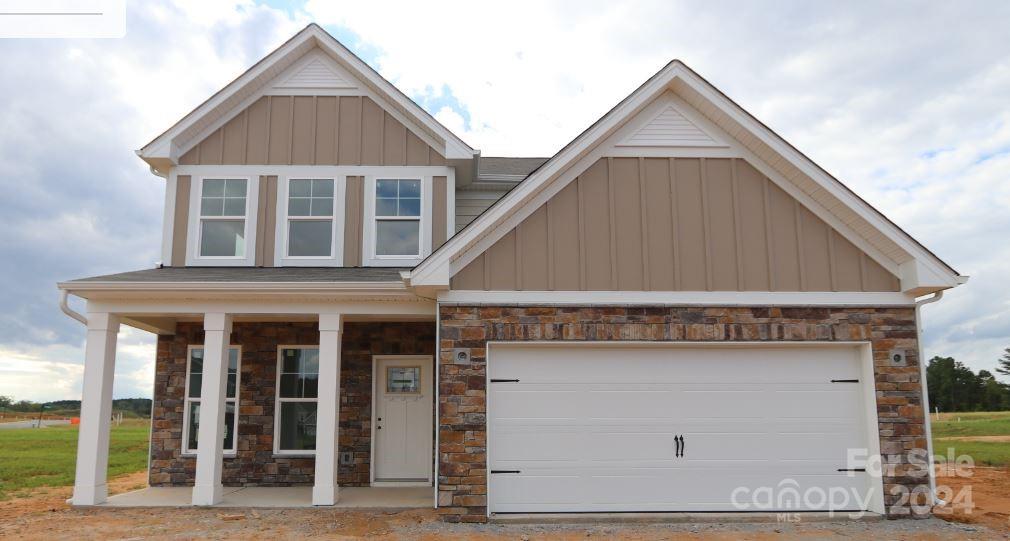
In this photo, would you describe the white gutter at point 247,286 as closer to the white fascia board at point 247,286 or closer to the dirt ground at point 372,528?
the white fascia board at point 247,286

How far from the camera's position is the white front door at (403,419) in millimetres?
11164

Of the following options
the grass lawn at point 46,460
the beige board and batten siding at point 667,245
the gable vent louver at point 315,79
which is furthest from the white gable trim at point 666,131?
the grass lawn at point 46,460

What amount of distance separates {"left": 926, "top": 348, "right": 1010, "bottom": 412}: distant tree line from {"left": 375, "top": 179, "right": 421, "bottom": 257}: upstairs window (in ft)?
142

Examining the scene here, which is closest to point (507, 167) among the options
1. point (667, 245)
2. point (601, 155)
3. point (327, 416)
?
point (601, 155)

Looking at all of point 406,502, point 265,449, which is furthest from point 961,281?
point 265,449

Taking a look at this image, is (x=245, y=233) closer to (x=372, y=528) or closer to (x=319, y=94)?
(x=319, y=94)

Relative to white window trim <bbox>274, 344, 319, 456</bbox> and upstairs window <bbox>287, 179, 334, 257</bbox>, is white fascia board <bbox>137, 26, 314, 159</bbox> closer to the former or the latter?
upstairs window <bbox>287, 179, 334, 257</bbox>

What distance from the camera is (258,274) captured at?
33.0 ft

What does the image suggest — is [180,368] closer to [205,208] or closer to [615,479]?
[205,208]

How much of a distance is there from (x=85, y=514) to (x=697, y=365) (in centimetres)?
780

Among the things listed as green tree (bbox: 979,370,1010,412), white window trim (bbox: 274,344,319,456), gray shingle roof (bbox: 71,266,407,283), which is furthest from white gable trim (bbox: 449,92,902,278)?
green tree (bbox: 979,370,1010,412)

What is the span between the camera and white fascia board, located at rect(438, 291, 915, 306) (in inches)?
344

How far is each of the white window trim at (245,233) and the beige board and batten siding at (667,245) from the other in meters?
4.22

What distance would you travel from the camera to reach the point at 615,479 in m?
8.71
